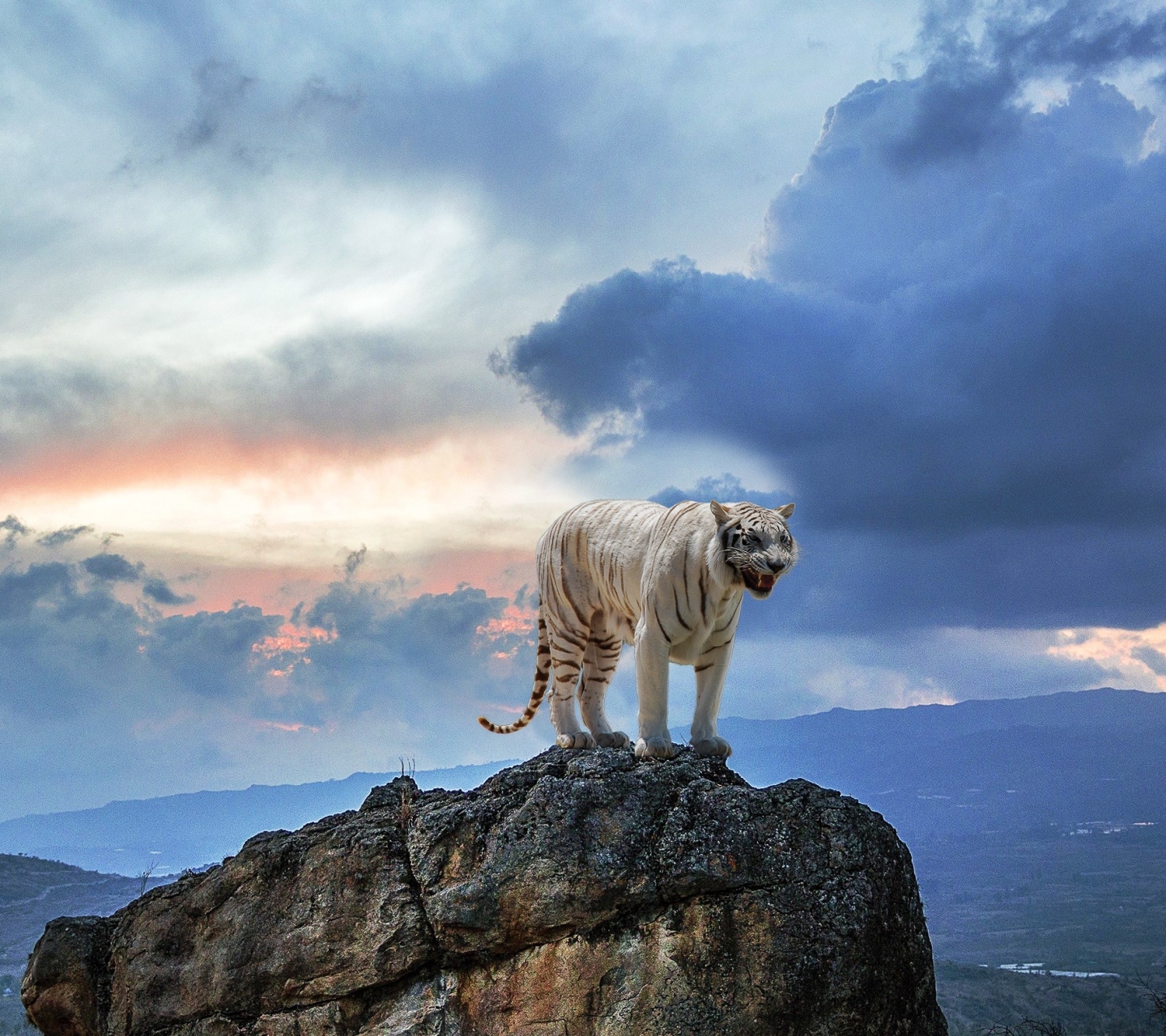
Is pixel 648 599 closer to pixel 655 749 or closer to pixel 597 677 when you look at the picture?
pixel 655 749

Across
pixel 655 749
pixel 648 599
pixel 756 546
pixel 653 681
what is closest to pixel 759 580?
pixel 756 546

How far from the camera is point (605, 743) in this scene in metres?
13.3

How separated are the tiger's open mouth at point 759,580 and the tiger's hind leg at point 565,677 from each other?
3.08 meters

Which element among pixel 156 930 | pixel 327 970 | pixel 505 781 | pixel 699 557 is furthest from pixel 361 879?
pixel 699 557

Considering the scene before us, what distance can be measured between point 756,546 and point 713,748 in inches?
89.3

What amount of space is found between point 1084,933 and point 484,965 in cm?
6656

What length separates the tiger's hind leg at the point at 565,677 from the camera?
13.4 meters

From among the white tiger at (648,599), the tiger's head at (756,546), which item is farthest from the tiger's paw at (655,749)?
the tiger's head at (756,546)

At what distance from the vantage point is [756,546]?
10984 millimetres

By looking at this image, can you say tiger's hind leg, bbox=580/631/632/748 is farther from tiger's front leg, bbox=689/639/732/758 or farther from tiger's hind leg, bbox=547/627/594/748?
tiger's front leg, bbox=689/639/732/758

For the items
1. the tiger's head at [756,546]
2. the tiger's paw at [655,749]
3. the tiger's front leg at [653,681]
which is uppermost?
the tiger's head at [756,546]

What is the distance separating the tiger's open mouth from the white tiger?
0.01 metres

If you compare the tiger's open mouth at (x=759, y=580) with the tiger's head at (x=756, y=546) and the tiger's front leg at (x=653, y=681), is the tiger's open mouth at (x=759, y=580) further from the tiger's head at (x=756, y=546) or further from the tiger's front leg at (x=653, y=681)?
the tiger's front leg at (x=653, y=681)

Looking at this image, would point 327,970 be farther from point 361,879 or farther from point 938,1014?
point 938,1014
